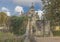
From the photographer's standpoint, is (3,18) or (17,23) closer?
(17,23)

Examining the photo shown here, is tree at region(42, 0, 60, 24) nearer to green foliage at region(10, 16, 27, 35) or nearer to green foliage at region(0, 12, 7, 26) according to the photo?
green foliage at region(10, 16, 27, 35)

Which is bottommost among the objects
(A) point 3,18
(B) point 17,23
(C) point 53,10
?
(B) point 17,23

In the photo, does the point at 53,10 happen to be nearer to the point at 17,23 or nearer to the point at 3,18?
the point at 17,23

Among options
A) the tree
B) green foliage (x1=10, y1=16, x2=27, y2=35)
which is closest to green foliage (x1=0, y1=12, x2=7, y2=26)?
green foliage (x1=10, y1=16, x2=27, y2=35)

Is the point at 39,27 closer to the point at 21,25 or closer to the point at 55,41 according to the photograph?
the point at 21,25

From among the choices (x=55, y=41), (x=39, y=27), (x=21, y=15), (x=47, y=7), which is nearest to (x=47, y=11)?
(x=47, y=7)

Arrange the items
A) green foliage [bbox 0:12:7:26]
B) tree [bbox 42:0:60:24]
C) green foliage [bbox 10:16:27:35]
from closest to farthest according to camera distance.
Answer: tree [bbox 42:0:60:24] < green foliage [bbox 10:16:27:35] < green foliage [bbox 0:12:7:26]

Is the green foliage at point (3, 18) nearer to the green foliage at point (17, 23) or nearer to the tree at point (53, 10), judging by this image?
the green foliage at point (17, 23)

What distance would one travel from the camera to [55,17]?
1781 cm

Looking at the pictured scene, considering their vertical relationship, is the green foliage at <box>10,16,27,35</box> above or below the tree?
below

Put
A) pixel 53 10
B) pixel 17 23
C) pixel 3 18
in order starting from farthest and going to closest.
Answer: pixel 3 18
pixel 17 23
pixel 53 10

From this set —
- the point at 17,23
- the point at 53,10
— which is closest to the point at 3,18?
the point at 17,23

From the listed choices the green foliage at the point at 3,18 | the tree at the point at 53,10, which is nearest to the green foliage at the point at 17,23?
the green foliage at the point at 3,18

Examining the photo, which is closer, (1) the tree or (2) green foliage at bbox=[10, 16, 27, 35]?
(1) the tree
